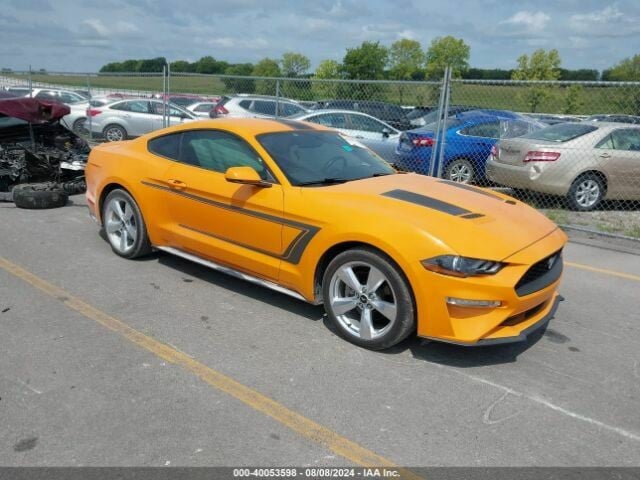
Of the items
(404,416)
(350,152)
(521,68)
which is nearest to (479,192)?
(350,152)

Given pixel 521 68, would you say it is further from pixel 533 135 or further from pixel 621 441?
pixel 621 441

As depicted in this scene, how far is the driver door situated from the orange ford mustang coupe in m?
0.01

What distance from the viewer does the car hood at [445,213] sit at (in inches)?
142

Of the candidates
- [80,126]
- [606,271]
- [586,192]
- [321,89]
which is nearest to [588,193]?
[586,192]

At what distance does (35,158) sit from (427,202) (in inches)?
259

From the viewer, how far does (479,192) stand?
15.4ft

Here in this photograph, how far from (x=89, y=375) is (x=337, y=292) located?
67.1 inches

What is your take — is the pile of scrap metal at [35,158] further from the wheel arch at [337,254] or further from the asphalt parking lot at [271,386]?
the wheel arch at [337,254]

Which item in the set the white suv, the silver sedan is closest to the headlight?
the white suv

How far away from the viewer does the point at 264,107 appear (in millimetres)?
14992

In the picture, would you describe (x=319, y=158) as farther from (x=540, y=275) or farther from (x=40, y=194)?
(x=40, y=194)

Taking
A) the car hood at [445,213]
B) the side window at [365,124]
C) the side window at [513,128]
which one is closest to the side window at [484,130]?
the side window at [513,128]

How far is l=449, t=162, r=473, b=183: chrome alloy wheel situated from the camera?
420 inches

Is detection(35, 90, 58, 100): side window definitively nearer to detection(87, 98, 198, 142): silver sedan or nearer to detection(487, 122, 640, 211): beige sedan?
detection(87, 98, 198, 142): silver sedan
